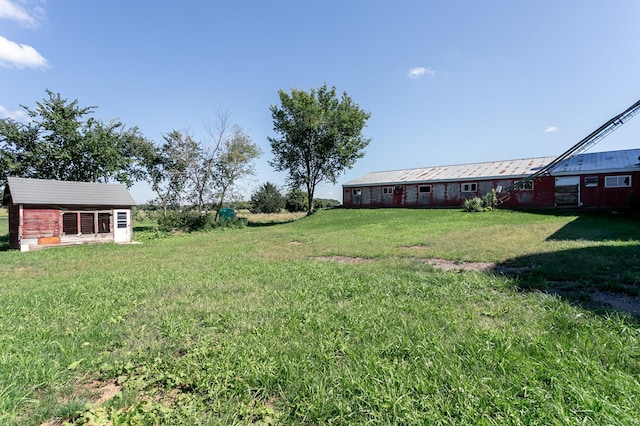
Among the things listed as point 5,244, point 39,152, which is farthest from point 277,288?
point 39,152

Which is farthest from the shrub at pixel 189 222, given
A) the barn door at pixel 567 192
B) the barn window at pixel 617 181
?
the barn window at pixel 617 181

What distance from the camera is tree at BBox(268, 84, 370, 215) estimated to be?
3384 centimetres

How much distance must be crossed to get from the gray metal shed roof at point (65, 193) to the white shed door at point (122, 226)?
628mm

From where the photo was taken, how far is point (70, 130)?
25.8 metres

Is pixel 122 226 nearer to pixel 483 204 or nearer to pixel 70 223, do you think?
pixel 70 223

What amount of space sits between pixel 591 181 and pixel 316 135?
949 inches

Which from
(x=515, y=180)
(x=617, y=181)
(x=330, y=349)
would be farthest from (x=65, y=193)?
(x=617, y=181)

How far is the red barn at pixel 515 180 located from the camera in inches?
811

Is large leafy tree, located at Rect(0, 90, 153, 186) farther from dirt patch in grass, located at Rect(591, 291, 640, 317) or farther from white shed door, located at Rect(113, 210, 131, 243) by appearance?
dirt patch in grass, located at Rect(591, 291, 640, 317)

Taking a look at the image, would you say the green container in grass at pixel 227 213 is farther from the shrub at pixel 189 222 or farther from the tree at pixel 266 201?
the tree at pixel 266 201

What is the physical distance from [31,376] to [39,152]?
30068mm

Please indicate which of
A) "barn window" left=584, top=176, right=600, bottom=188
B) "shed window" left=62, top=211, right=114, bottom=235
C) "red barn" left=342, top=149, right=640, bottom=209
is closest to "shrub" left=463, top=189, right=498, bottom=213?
"red barn" left=342, top=149, right=640, bottom=209

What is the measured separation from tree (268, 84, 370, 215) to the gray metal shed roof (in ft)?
61.1

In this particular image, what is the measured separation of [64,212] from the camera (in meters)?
16.9
